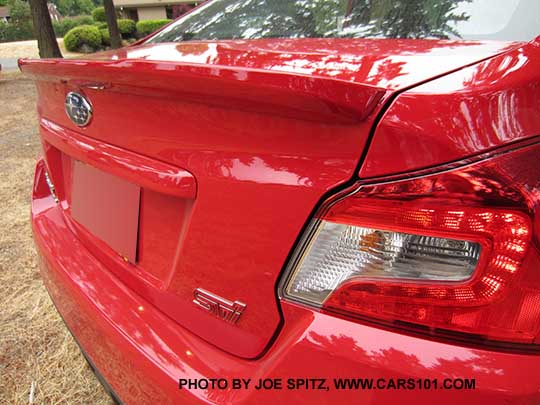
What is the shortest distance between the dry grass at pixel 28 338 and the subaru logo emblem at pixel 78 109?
1.20m

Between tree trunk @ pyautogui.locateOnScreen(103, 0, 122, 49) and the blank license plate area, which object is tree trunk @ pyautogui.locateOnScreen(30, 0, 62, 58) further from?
the blank license plate area

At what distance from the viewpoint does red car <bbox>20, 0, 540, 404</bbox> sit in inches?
28.0

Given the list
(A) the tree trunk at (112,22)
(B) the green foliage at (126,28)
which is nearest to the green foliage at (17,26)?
(B) the green foliage at (126,28)

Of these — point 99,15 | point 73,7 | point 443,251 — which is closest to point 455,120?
point 443,251

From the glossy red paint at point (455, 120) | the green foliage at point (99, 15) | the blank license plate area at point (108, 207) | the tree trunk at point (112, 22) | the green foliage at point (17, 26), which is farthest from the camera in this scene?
the green foliage at point (17, 26)

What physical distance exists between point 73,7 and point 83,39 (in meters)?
57.0

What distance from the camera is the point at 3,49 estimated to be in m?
25.0

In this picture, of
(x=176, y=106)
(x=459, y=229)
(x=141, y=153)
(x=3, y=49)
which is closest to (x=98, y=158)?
(x=141, y=153)

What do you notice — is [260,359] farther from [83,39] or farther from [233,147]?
[83,39]

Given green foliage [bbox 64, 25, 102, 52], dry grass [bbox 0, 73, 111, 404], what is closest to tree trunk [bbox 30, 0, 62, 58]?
dry grass [bbox 0, 73, 111, 404]

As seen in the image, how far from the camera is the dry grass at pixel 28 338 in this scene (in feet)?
6.03

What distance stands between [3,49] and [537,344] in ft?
100

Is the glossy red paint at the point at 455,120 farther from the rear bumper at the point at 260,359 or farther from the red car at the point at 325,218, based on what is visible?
the rear bumper at the point at 260,359

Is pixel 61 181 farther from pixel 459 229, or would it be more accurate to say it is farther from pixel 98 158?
pixel 459 229
